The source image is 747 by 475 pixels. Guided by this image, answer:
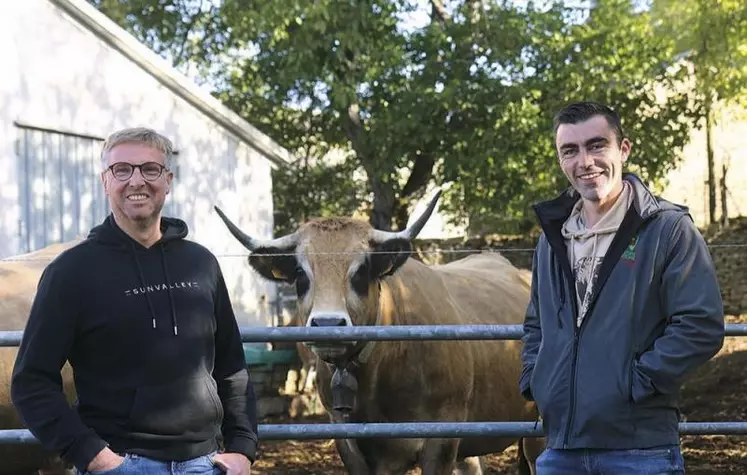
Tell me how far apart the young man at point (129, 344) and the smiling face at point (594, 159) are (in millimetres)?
1193

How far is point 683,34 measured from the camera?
1525cm

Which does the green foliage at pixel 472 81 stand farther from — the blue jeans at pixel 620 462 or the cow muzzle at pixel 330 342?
the blue jeans at pixel 620 462

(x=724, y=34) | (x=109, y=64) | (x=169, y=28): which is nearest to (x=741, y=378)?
(x=724, y=34)

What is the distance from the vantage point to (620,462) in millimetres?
2752

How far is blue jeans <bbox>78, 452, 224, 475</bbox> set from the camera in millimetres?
2699

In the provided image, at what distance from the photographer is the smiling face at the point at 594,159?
2.90 m

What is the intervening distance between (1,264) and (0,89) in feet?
→ 17.4

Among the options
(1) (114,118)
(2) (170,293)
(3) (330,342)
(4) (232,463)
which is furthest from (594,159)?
(1) (114,118)

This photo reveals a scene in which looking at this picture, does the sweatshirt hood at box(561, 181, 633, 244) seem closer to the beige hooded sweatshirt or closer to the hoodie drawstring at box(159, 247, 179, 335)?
the beige hooded sweatshirt

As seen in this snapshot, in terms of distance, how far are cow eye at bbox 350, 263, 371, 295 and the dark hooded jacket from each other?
2.34m

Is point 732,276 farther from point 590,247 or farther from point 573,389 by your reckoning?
point 573,389

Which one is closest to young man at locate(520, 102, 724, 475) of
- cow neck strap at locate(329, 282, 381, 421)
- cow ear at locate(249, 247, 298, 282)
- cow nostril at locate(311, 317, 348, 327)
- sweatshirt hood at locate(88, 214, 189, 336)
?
sweatshirt hood at locate(88, 214, 189, 336)

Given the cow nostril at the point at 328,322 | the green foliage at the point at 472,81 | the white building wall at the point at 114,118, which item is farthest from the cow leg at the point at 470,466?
the green foliage at the point at 472,81

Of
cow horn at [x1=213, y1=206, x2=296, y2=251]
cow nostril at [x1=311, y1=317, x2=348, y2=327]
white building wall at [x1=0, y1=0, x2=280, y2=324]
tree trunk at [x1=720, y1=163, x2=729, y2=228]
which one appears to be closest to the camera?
cow nostril at [x1=311, y1=317, x2=348, y2=327]
